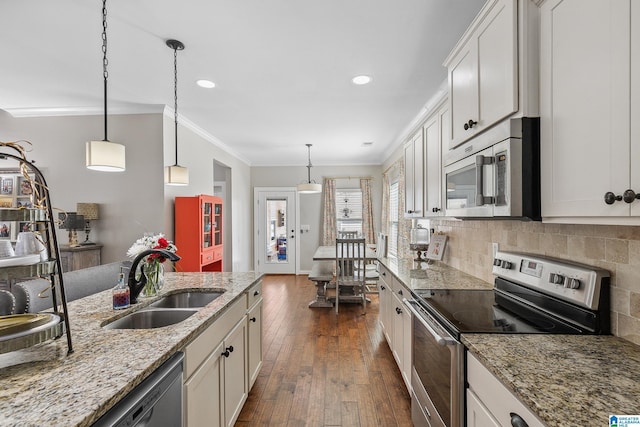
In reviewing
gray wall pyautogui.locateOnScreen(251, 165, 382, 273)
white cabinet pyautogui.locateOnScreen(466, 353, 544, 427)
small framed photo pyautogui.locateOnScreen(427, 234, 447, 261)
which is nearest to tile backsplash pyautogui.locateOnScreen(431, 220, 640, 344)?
white cabinet pyautogui.locateOnScreen(466, 353, 544, 427)

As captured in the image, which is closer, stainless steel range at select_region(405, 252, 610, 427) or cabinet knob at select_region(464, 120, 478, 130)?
→ stainless steel range at select_region(405, 252, 610, 427)

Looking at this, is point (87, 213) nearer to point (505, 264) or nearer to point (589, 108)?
point (505, 264)

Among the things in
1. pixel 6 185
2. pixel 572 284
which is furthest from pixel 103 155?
pixel 6 185

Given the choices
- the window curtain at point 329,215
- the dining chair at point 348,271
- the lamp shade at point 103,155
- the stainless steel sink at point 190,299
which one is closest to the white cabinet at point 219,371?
the stainless steel sink at point 190,299

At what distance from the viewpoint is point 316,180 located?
7.06 metres

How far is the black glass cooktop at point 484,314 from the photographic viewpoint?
1305 mm

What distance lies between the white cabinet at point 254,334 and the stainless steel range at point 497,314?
3.71 ft

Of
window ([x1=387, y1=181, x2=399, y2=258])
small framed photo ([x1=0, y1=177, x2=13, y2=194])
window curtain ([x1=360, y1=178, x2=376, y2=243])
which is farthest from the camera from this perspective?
window curtain ([x1=360, y1=178, x2=376, y2=243])

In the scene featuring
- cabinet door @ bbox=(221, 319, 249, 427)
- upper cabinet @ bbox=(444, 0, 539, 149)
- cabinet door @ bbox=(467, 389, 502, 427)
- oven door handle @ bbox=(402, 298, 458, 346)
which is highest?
upper cabinet @ bbox=(444, 0, 539, 149)

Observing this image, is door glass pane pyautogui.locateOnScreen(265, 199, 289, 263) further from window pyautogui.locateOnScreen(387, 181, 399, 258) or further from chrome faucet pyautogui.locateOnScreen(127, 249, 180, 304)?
chrome faucet pyautogui.locateOnScreen(127, 249, 180, 304)

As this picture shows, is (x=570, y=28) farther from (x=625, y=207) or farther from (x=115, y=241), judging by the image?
(x=115, y=241)

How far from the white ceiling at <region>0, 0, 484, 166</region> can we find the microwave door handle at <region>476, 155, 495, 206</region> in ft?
3.30

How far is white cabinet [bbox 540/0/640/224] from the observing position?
0.85 m

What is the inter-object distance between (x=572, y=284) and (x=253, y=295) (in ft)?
6.31
